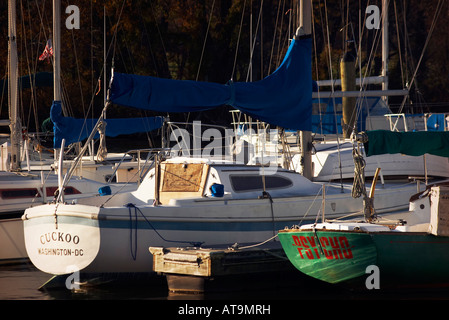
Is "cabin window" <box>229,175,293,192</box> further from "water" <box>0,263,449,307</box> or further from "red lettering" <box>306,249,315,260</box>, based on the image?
"red lettering" <box>306,249,315,260</box>

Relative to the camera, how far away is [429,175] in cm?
2158

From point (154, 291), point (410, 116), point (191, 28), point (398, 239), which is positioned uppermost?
point (191, 28)

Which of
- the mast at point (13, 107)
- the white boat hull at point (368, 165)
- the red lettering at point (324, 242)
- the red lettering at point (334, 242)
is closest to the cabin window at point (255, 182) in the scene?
the white boat hull at point (368, 165)

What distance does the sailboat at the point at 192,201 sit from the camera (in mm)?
16844

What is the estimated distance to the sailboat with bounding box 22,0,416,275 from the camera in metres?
16.8

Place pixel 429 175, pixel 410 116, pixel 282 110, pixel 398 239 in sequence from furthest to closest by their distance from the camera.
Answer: pixel 410 116 < pixel 429 175 < pixel 282 110 < pixel 398 239

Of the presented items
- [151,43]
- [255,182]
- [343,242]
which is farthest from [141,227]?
[151,43]

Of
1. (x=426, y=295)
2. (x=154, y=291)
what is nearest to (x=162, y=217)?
(x=154, y=291)

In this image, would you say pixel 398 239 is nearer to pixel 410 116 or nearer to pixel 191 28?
pixel 410 116

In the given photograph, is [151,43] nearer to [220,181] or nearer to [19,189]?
[19,189]

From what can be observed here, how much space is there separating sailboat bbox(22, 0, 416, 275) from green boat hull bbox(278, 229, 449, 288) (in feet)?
7.71

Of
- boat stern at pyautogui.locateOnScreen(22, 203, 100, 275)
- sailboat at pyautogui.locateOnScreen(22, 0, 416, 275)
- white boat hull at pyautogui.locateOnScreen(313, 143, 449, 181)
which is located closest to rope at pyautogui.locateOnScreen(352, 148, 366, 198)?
sailboat at pyautogui.locateOnScreen(22, 0, 416, 275)

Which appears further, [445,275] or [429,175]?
[429,175]

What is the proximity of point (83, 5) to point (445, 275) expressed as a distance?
92.4ft
